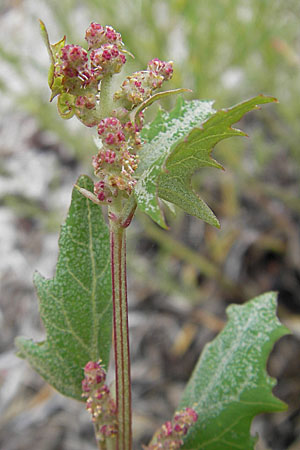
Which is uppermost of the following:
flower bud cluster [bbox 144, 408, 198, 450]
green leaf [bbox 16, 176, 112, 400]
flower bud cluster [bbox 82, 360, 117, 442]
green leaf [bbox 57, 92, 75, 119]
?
green leaf [bbox 57, 92, 75, 119]

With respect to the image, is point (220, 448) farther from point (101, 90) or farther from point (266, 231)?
point (266, 231)

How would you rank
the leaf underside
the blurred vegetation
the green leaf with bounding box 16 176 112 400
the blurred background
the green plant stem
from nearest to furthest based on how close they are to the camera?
the leaf underside, the green plant stem, the green leaf with bounding box 16 176 112 400, the blurred background, the blurred vegetation

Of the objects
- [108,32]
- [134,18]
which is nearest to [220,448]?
[108,32]

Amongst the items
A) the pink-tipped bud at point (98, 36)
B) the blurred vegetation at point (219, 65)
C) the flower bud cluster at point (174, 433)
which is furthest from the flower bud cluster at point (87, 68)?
the blurred vegetation at point (219, 65)

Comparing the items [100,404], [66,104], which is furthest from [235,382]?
[66,104]

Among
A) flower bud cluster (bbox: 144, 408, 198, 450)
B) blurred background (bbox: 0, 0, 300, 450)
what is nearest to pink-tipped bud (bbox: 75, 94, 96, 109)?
flower bud cluster (bbox: 144, 408, 198, 450)

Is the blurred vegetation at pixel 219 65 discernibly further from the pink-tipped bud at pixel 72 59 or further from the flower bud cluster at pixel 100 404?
the pink-tipped bud at pixel 72 59

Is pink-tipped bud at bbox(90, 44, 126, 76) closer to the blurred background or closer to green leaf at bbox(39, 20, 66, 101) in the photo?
green leaf at bbox(39, 20, 66, 101)
